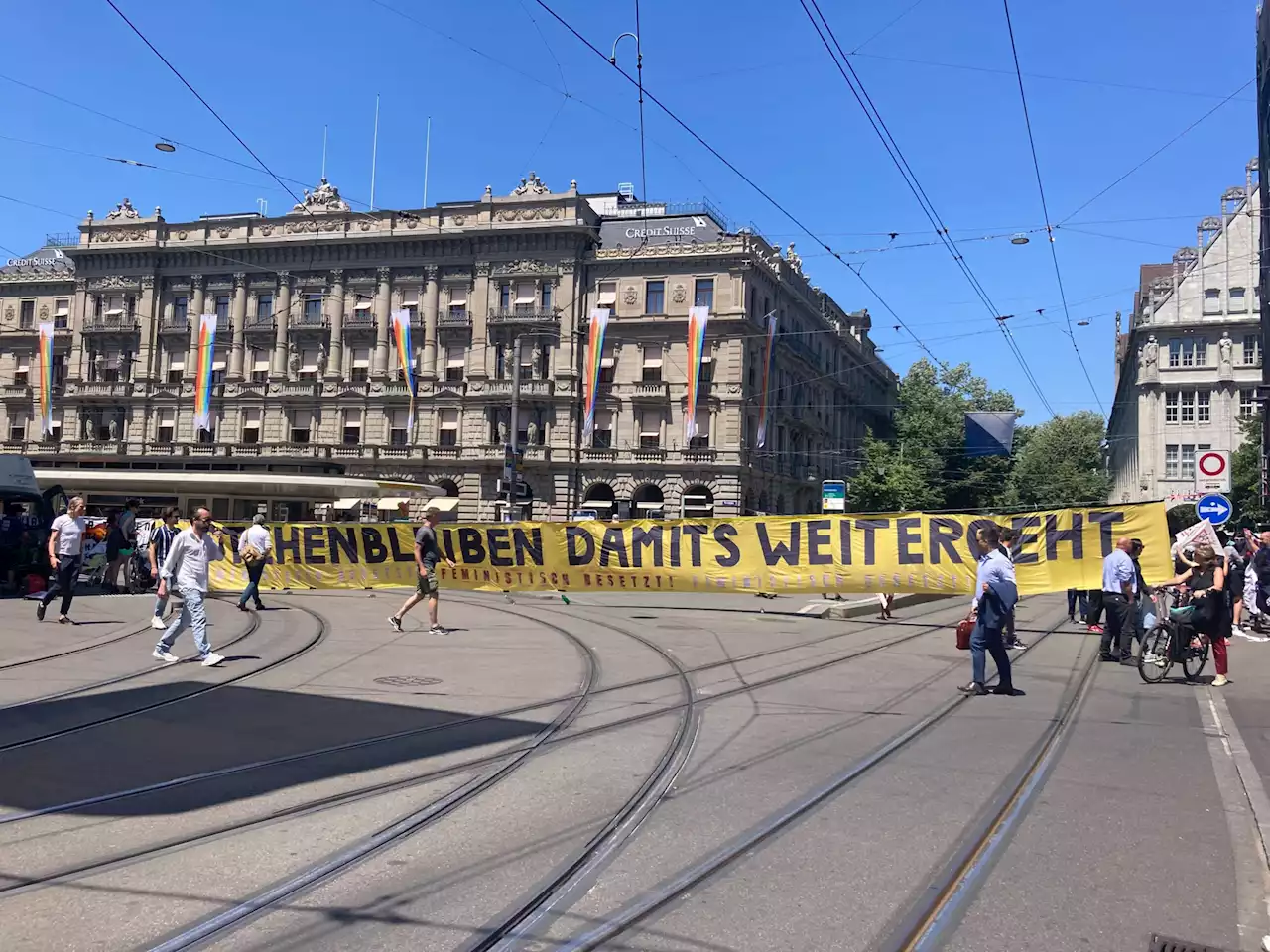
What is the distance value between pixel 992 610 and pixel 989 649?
1.46ft

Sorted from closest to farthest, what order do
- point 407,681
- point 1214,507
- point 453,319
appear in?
point 407,681 → point 1214,507 → point 453,319

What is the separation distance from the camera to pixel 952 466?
65.1 m

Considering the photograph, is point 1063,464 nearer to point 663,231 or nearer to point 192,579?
point 663,231

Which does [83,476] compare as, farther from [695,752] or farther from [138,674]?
[695,752]

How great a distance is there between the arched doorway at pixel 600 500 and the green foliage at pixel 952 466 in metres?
16.9

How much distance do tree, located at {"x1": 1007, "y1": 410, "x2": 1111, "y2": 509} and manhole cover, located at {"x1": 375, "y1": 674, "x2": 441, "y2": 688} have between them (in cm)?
6185

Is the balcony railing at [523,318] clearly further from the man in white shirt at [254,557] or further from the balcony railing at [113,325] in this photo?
the man in white shirt at [254,557]

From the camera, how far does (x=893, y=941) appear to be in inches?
152

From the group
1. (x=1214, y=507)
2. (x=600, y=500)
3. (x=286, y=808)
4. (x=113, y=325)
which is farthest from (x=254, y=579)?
(x=113, y=325)

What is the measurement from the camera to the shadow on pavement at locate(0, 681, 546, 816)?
226 inches

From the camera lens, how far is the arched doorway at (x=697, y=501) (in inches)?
1998

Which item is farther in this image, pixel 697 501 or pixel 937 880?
pixel 697 501

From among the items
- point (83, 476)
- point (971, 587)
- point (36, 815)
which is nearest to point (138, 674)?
point (36, 815)

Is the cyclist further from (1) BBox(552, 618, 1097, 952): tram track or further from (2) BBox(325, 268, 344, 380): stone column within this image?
(2) BBox(325, 268, 344, 380): stone column
